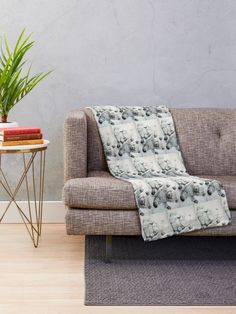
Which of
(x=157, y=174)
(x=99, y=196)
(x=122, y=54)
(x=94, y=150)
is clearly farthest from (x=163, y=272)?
(x=122, y=54)

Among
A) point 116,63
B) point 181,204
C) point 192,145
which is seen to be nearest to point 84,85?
point 116,63

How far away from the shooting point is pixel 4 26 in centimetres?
394

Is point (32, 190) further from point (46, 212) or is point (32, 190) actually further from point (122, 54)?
point (122, 54)

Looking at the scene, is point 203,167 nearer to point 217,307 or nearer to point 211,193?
point 211,193

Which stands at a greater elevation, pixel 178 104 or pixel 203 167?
pixel 178 104

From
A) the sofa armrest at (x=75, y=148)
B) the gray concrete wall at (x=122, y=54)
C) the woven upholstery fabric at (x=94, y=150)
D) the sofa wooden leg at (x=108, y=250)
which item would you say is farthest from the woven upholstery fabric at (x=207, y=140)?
the sofa wooden leg at (x=108, y=250)

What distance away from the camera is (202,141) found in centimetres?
366

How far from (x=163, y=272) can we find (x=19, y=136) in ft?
3.52

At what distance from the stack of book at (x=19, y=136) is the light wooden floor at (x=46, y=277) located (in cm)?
58

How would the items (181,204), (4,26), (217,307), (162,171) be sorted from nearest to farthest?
(217,307)
(181,204)
(162,171)
(4,26)

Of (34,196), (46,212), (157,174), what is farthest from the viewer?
(46,212)

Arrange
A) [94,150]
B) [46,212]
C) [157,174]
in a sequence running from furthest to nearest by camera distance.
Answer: [46,212] < [94,150] < [157,174]

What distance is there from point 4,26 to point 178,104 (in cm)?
121

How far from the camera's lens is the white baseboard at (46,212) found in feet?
13.3
